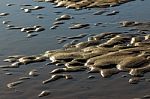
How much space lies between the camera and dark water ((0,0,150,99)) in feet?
26.4

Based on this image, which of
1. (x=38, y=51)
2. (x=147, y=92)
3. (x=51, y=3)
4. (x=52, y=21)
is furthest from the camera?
(x=51, y=3)

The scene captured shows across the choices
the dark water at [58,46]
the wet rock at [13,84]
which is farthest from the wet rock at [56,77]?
the wet rock at [13,84]

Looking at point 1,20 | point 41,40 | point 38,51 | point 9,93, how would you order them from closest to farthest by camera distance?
1. point 9,93
2. point 38,51
3. point 41,40
4. point 1,20

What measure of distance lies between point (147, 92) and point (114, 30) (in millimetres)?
4272

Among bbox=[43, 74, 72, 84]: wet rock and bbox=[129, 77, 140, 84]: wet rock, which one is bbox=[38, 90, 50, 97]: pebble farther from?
bbox=[129, 77, 140, 84]: wet rock

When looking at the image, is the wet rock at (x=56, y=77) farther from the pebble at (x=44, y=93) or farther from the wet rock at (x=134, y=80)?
the wet rock at (x=134, y=80)

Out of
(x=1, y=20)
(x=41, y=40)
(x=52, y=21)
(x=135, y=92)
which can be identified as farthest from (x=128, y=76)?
(x=1, y=20)

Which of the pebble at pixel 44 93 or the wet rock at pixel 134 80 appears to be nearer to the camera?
the pebble at pixel 44 93

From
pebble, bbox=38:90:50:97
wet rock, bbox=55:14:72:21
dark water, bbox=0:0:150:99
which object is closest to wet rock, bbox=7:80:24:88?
dark water, bbox=0:0:150:99

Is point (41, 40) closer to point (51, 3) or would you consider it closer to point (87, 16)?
point (87, 16)

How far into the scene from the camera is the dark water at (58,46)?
8.05 meters

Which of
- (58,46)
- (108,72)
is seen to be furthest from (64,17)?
(108,72)

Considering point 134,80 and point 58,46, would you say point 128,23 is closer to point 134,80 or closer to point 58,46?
point 58,46

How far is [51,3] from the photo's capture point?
52.7ft
